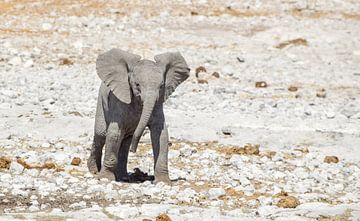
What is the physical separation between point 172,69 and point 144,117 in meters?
1.20

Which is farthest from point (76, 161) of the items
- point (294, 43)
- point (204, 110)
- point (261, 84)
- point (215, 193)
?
point (294, 43)

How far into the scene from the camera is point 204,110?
2133 cm

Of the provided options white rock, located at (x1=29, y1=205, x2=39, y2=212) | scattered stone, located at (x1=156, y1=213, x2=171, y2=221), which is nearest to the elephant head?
white rock, located at (x1=29, y1=205, x2=39, y2=212)

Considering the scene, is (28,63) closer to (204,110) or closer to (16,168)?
(204,110)

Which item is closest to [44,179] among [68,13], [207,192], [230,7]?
[207,192]

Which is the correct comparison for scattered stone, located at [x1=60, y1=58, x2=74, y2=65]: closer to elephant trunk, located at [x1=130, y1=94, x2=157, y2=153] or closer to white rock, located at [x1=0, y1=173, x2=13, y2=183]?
white rock, located at [x1=0, y1=173, x2=13, y2=183]

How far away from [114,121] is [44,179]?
49.9 inches

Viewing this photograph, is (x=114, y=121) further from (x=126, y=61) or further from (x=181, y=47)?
(x=181, y=47)

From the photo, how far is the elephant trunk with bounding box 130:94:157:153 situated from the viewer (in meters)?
12.4

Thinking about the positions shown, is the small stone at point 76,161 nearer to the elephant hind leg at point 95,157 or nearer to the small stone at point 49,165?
the elephant hind leg at point 95,157

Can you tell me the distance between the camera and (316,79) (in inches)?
1136

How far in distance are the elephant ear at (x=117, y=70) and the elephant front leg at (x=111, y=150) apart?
22.4 inches

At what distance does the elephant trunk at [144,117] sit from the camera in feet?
40.6

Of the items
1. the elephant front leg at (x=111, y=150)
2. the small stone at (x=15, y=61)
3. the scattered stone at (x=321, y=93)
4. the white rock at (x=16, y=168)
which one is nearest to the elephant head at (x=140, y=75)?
the elephant front leg at (x=111, y=150)
